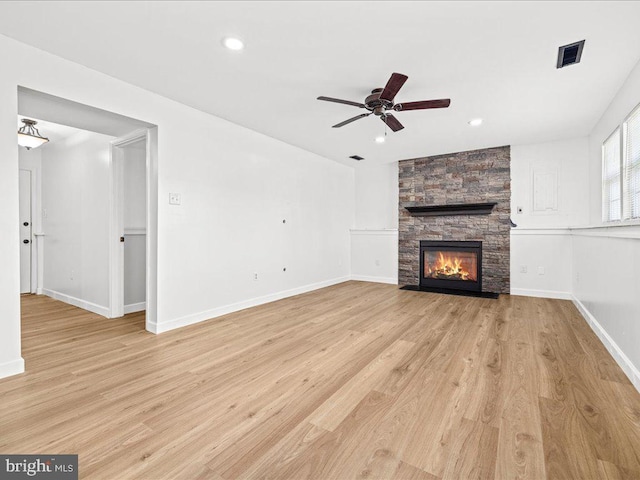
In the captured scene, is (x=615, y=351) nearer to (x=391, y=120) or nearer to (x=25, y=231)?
(x=391, y=120)

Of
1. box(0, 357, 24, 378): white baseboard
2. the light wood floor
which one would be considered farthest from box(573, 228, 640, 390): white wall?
box(0, 357, 24, 378): white baseboard

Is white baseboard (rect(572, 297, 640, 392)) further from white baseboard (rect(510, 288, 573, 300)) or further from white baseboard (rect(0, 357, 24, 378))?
white baseboard (rect(0, 357, 24, 378))

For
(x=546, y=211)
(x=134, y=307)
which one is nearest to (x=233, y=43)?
(x=134, y=307)

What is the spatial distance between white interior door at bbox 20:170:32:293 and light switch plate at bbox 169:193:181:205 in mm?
3798

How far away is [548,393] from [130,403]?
2.62 metres

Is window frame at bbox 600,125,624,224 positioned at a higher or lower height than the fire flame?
higher

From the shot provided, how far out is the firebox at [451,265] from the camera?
5.29 metres

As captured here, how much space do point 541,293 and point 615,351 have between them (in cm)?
266

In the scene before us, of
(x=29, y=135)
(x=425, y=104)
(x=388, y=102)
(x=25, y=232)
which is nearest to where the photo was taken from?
(x=425, y=104)

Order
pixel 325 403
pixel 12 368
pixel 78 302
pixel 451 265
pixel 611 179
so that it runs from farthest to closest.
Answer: pixel 451 265
pixel 78 302
pixel 611 179
pixel 12 368
pixel 325 403

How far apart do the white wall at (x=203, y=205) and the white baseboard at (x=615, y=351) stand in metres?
3.75

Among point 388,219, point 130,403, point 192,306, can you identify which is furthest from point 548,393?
point 388,219

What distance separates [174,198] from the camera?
129 inches

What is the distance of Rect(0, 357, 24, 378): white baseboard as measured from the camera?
216 centimetres
